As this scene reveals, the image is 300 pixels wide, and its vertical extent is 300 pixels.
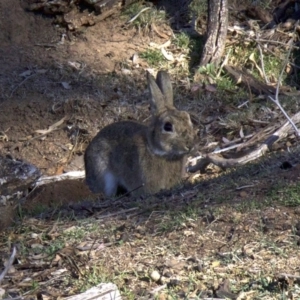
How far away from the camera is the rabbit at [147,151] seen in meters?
8.48

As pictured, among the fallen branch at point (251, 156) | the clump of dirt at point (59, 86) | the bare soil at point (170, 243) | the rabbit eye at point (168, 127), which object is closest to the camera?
the bare soil at point (170, 243)

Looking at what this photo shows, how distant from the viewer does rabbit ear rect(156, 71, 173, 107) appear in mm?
8758

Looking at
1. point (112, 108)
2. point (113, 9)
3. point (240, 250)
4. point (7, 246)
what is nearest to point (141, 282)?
point (240, 250)

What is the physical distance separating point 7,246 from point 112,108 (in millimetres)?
5842

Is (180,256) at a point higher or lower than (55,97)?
higher

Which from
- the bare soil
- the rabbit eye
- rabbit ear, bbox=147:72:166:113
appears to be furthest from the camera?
rabbit ear, bbox=147:72:166:113

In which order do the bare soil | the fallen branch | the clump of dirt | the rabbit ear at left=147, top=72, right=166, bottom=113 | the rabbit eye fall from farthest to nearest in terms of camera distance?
the clump of dirt → the rabbit ear at left=147, top=72, right=166, bottom=113 → the rabbit eye → the fallen branch → the bare soil

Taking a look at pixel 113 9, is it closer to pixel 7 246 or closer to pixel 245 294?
pixel 7 246

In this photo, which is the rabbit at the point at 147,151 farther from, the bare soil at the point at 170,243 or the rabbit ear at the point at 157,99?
the bare soil at the point at 170,243

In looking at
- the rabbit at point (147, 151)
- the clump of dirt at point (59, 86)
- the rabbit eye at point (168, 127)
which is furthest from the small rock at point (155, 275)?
the clump of dirt at point (59, 86)

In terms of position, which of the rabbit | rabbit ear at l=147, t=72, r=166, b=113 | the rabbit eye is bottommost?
the rabbit

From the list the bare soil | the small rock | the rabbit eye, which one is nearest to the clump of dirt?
the bare soil

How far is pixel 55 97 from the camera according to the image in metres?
11.4

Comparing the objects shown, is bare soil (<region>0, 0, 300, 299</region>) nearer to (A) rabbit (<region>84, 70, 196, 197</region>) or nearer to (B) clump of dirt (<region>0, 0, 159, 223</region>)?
(A) rabbit (<region>84, 70, 196, 197</region>)
